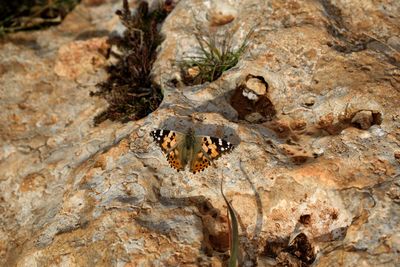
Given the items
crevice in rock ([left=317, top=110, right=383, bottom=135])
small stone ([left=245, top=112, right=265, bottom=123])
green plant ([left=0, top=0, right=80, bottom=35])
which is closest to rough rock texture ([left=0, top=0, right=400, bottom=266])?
crevice in rock ([left=317, top=110, right=383, bottom=135])

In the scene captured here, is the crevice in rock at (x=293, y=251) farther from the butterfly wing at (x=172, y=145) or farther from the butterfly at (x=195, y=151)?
the butterfly wing at (x=172, y=145)

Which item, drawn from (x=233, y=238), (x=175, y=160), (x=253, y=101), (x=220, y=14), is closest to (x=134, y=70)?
(x=220, y=14)

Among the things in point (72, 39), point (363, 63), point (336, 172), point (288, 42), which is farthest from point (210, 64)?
point (72, 39)

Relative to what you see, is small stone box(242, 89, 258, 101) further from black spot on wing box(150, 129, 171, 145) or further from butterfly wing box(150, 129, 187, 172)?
black spot on wing box(150, 129, 171, 145)

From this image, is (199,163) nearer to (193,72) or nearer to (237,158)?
(237,158)

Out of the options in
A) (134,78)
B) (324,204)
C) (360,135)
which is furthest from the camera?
(134,78)

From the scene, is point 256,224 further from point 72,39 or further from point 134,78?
point 72,39

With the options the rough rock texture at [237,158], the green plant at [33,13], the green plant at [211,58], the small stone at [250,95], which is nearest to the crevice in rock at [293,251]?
the rough rock texture at [237,158]
